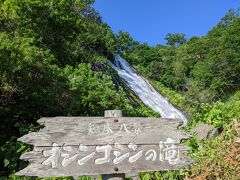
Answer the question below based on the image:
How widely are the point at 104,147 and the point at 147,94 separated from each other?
2305 cm

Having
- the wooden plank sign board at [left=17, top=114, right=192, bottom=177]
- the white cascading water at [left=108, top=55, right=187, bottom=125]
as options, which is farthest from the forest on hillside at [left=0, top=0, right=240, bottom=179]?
the wooden plank sign board at [left=17, top=114, right=192, bottom=177]

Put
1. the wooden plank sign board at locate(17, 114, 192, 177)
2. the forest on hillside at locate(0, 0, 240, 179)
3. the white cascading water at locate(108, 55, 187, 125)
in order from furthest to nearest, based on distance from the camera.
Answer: the white cascading water at locate(108, 55, 187, 125), the forest on hillside at locate(0, 0, 240, 179), the wooden plank sign board at locate(17, 114, 192, 177)

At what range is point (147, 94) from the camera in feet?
84.3

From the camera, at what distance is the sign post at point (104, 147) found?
2625 millimetres

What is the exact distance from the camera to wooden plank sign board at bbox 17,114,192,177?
2.62 m

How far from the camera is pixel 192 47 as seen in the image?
1615 inches

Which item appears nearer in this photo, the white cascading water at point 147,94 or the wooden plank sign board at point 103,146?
the wooden plank sign board at point 103,146

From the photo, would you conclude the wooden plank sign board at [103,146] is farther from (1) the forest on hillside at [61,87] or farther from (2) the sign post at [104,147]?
(1) the forest on hillside at [61,87]

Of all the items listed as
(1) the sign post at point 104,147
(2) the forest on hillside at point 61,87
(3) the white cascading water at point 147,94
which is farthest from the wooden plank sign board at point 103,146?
(3) the white cascading water at point 147,94

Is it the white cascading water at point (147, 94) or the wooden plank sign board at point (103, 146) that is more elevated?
the white cascading water at point (147, 94)

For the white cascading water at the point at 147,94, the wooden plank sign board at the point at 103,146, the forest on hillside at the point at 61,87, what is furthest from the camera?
the white cascading water at the point at 147,94

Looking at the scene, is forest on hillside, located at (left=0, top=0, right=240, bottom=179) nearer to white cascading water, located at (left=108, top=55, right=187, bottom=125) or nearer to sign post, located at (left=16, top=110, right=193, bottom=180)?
white cascading water, located at (left=108, top=55, right=187, bottom=125)

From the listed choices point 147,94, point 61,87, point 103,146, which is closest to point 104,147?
point 103,146

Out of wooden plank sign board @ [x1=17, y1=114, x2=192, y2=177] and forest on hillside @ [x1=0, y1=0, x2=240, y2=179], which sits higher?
forest on hillside @ [x1=0, y1=0, x2=240, y2=179]
